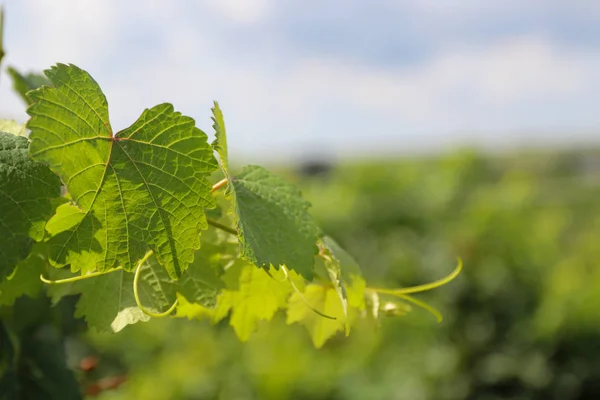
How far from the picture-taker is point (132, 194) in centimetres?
69

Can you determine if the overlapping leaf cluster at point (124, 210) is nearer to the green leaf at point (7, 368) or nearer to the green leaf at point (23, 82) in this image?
the green leaf at point (7, 368)

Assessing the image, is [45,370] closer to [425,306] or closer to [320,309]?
[320,309]

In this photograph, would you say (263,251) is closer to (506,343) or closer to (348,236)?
(506,343)

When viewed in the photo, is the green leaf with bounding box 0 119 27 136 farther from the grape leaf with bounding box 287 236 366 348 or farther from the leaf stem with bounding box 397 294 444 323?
the leaf stem with bounding box 397 294 444 323

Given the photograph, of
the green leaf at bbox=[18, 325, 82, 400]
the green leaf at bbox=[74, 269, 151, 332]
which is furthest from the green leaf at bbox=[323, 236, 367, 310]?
the green leaf at bbox=[18, 325, 82, 400]

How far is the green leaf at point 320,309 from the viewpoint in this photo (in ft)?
3.00

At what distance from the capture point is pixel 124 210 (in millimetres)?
689

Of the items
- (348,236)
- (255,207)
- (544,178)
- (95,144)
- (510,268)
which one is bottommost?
(544,178)

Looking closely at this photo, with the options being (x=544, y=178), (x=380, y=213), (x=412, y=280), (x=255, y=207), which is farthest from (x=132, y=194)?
(x=544, y=178)

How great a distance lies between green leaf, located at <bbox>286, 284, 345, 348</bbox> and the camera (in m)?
0.92

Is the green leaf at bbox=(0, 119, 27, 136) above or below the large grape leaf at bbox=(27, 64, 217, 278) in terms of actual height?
above

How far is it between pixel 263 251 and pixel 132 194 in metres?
0.16

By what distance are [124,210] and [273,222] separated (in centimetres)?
18

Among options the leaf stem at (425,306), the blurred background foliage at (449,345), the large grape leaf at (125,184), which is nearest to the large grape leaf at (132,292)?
the large grape leaf at (125,184)
